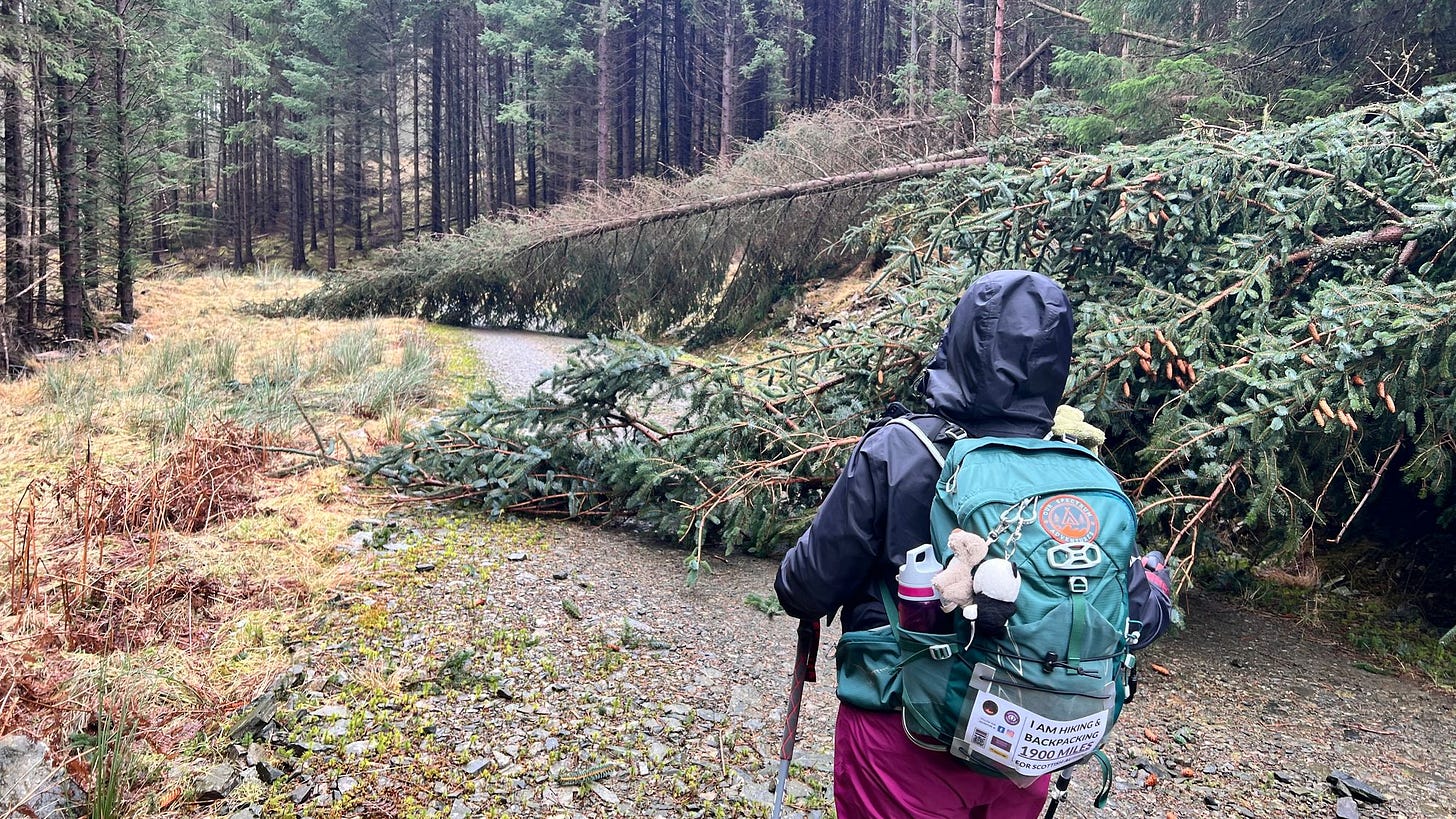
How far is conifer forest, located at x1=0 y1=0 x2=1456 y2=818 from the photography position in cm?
338

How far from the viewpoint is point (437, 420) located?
581cm

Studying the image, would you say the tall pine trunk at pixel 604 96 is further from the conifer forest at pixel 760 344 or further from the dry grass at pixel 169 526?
the dry grass at pixel 169 526

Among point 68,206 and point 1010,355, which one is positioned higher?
point 68,206

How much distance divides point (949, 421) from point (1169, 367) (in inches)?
93.5

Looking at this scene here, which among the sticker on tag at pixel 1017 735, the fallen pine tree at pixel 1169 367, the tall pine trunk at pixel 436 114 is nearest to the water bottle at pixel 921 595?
the sticker on tag at pixel 1017 735

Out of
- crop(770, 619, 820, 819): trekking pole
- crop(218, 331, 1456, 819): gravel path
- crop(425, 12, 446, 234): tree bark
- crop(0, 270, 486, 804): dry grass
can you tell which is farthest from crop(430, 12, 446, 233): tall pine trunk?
crop(770, 619, 820, 819): trekking pole

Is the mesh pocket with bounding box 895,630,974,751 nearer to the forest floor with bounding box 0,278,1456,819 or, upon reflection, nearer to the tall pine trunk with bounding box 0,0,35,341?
the forest floor with bounding box 0,278,1456,819

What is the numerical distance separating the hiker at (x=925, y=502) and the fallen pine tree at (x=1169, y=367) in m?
1.96

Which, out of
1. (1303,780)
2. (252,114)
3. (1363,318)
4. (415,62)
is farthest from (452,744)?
(252,114)

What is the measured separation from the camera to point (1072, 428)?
1.87 metres

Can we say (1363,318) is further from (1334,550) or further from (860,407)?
(1334,550)

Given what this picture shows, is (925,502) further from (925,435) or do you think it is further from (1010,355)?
(1010,355)

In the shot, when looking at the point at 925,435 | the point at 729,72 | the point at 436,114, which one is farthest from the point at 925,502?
the point at 436,114

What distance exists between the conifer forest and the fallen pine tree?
25 millimetres
